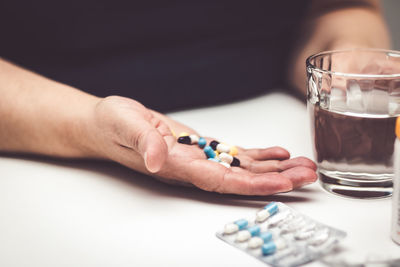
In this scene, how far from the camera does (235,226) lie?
0.65 meters

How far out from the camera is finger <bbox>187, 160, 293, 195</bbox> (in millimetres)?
717

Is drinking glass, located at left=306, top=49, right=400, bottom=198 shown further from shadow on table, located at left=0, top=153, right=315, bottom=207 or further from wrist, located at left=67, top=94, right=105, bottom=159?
wrist, located at left=67, top=94, right=105, bottom=159

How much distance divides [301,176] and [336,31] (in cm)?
55

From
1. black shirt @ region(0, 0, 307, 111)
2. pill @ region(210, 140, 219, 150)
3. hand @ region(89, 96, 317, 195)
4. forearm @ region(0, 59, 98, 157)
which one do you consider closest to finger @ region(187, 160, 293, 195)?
hand @ region(89, 96, 317, 195)

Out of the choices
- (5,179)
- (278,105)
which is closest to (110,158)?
(5,179)

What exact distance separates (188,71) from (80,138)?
344 millimetres

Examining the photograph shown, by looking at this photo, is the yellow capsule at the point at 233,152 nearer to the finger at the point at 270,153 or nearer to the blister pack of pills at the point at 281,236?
→ the finger at the point at 270,153

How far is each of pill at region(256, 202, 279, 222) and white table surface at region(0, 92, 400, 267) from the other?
38 millimetres

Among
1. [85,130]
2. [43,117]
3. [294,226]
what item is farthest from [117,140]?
[294,226]

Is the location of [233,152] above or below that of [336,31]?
below

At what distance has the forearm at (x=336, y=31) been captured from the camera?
1.13m

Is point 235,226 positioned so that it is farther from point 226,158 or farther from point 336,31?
point 336,31

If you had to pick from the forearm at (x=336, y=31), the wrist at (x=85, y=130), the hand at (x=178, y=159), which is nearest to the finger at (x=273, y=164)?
the hand at (x=178, y=159)

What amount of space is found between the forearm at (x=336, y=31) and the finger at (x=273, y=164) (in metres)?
0.41
